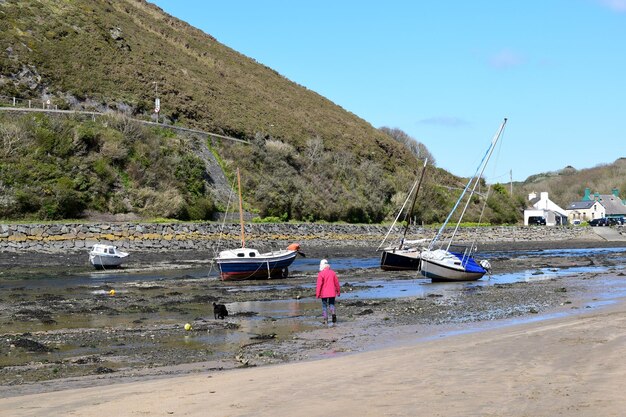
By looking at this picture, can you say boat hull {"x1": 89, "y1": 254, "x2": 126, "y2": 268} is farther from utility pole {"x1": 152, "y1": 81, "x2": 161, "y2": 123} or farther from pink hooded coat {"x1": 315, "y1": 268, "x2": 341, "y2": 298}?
utility pole {"x1": 152, "y1": 81, "x2": 161, "y2": 123}

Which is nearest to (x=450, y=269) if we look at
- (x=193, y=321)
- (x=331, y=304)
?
(x=331, y=304)

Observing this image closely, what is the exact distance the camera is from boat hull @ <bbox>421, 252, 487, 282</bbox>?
3531cm

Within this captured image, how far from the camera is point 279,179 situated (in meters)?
74.4

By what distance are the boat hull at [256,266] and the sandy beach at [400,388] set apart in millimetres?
21488

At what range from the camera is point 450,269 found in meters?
35.4

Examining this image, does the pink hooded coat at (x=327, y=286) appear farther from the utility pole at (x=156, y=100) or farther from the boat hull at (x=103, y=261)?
the utility pole at (x=156, y=100)

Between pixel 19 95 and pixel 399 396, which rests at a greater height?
pixel 19 95

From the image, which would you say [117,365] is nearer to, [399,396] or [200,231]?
[399,396]

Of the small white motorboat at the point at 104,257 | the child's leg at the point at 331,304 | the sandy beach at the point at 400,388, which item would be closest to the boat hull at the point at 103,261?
the small white motorboat at the point at 104,257

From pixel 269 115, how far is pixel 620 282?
224 ft

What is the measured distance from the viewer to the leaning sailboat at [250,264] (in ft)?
118

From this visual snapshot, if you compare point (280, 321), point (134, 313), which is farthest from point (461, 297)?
point (134, 313)

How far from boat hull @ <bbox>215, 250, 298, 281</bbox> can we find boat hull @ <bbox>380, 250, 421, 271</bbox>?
6810 mm

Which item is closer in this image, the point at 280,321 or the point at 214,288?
the point at 280,321
